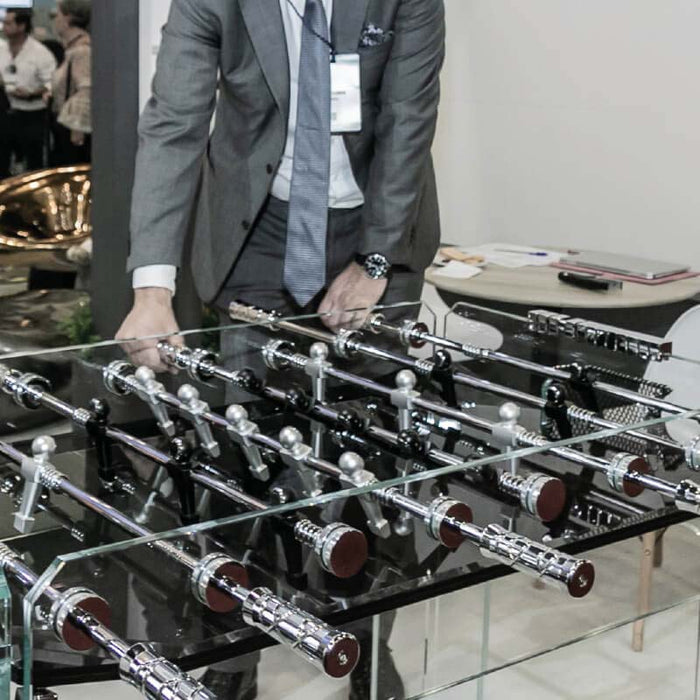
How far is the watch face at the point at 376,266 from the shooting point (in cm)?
271

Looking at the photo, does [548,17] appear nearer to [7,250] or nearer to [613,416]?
[7,250]

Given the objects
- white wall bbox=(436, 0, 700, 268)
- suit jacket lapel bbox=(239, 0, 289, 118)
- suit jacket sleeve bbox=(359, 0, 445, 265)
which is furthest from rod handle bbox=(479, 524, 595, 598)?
white wall bbox=(436, 0, 700, 268)

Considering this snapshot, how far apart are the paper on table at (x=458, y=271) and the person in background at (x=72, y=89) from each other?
144 centimetres

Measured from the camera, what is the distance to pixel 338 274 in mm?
2848

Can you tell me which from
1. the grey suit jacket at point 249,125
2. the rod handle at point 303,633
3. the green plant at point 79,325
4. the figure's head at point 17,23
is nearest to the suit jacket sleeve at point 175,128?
the grey suit jacket at point 249,125

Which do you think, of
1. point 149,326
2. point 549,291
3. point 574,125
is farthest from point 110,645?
point 574,125

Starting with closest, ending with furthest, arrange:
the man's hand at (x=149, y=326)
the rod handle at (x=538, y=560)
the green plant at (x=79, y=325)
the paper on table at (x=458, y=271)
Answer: the rod handle at (x=538, y=560)
the man's hand at (x=149, y=326)
the paper on table at (x=458, y=271)
the green plant at (x=79, y=325)

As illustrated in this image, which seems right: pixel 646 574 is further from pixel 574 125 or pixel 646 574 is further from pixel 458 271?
pixel 574 125

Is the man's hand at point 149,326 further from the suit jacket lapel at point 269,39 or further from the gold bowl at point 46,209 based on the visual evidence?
the gold bowl at point 46,209

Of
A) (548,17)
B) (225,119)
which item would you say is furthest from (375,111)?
(548,17)

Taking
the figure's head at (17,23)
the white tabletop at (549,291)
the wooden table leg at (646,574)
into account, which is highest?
the figure's head at (17,23)

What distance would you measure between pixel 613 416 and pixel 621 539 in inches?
15.8

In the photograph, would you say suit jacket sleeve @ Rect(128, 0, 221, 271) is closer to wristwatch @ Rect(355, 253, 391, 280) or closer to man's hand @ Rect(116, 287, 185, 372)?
man's hand @ Rect(116, 287, 185, 372)

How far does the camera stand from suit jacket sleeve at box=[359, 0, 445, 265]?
2.72 metres
